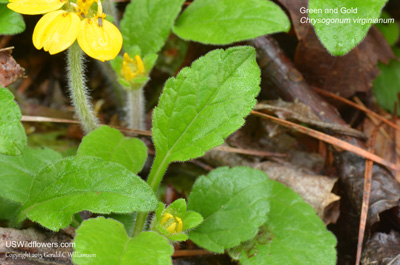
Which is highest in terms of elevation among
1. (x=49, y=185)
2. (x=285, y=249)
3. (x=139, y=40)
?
(x=139, y=40)

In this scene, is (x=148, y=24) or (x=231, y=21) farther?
(x=148, y=24)

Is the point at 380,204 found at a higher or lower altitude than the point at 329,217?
higher

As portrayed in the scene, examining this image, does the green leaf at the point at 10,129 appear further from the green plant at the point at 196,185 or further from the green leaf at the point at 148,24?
the green leaf at the point at 148,24

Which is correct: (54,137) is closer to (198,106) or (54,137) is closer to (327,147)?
(198,106)

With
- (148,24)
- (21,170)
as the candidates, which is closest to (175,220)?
(21,170)

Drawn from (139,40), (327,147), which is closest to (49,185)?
(139,40)

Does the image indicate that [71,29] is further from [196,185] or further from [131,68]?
[196,185]
